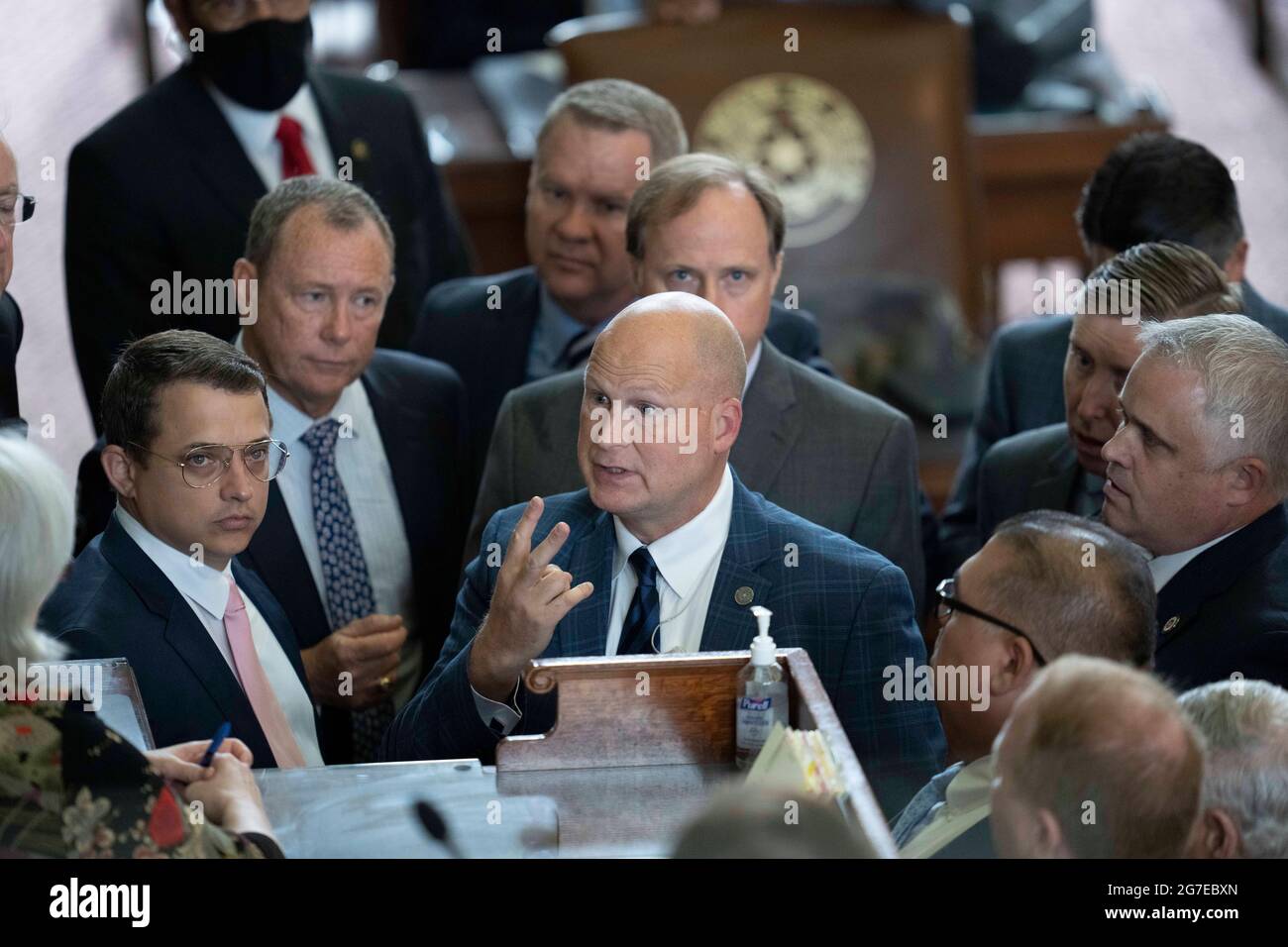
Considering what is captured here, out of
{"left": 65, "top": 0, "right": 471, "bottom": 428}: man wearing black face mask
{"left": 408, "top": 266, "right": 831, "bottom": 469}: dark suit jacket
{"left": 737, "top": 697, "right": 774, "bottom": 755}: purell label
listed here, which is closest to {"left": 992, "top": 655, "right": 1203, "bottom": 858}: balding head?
{"left": 737, "top": 697, "right": 774, "bottom": 755}: purell label

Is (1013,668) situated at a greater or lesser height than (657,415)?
lesser

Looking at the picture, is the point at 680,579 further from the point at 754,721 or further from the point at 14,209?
the point at 14,209

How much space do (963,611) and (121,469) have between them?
4.10 ft

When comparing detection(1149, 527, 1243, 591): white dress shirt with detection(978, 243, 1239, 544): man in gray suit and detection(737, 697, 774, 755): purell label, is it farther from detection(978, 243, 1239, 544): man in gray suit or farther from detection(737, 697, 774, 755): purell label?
detection(737, 697, 774, 755): purell label

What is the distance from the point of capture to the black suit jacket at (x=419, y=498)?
3.21 meters

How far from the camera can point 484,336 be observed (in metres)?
3.90


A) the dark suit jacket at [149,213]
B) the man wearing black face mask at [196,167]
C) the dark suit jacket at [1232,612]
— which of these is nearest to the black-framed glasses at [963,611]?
the dark suit jacket at [1232,612]

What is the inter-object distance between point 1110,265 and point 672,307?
0.94 m

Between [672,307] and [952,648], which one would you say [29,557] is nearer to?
[672,307]

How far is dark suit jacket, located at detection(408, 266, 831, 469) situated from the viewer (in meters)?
3.86

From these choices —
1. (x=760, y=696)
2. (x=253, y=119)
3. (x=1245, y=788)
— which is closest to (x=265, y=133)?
(x=253, y=119)

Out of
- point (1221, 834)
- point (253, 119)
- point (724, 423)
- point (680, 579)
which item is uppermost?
point (253, 119)

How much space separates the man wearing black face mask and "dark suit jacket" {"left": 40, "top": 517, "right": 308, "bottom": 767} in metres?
1.05

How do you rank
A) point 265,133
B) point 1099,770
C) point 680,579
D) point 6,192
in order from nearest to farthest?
point 1099,770, point 680,579, point 6,192, point 265,133
